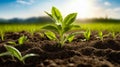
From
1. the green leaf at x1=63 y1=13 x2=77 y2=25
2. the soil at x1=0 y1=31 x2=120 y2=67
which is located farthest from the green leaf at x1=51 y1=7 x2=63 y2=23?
the soil at x1=0 y1=31 x2=120 y2=67

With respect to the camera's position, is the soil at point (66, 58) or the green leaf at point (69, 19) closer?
the soil at point (66, 58)

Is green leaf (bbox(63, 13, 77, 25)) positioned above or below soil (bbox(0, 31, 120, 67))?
above

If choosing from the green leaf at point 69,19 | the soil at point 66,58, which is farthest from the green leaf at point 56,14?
the soil at point 66,58

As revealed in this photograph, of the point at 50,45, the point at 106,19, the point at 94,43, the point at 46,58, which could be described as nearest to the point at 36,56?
the point at 46,58

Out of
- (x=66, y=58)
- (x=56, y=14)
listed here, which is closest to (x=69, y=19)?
(x=56, y=14)

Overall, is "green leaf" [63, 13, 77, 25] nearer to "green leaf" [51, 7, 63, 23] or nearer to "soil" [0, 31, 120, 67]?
"green leaf" [51, 7, 63, 23]

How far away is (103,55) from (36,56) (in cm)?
72

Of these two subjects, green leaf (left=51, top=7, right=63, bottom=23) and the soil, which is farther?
green leaf (left=51, top=7, right=63, bottom=23)

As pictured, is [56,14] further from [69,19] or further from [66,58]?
[66,58]

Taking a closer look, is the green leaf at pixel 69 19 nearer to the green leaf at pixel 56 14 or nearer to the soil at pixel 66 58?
the green leaf at pixel 56 14

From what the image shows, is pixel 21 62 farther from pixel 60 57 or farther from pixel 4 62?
pixel 60 57

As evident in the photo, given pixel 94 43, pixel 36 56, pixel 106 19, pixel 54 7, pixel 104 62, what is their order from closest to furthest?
1. pixel 104 62
2. pixel 36 56
3. pixel 54 7
4. pixel 94 43
5. pixel 106 19

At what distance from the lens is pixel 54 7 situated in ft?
11.6

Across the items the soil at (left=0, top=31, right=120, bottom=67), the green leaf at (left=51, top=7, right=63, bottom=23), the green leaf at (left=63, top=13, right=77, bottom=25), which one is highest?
the green leaf at (left=51, top=7, right=63, bottom=23)
